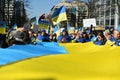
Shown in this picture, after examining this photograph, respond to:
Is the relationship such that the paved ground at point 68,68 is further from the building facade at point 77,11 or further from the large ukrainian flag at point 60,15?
the building facade at point 77,11

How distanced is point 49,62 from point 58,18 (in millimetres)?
15057

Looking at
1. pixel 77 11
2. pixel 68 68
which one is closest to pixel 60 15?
pixel 68 68

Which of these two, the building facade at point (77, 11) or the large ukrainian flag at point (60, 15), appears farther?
the building facade at point (77, 11)

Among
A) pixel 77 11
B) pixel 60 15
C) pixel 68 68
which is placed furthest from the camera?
pixel 77 11

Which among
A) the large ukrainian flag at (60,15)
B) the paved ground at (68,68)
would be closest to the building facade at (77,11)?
→ the large ukrainian flag at (60,15)

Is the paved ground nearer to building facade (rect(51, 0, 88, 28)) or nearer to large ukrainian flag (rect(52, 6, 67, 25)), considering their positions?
large ukrainian flag (rect(52, 6, 67, 25))

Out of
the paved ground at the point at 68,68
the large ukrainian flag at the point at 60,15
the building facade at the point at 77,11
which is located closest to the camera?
the paved ground at the point at 68,68

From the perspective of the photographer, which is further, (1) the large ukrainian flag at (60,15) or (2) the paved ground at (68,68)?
(1) the large ukrainian flag at (60,15)

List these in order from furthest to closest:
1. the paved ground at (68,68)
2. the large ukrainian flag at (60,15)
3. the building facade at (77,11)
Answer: the building facade at (77,11) → the large ukrainian flag at (60,15) → the paved ground at (68,68)

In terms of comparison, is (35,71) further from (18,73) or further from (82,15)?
(82,15)

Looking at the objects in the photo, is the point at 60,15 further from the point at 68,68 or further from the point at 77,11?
the point at 77,11

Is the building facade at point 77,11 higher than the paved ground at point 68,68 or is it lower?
lower

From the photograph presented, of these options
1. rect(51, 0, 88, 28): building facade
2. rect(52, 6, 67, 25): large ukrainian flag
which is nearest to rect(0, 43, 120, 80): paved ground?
rect(52, 6, 67, 25): large ukrainian flag

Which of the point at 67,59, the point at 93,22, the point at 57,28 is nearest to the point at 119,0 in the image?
the point at 93,22
